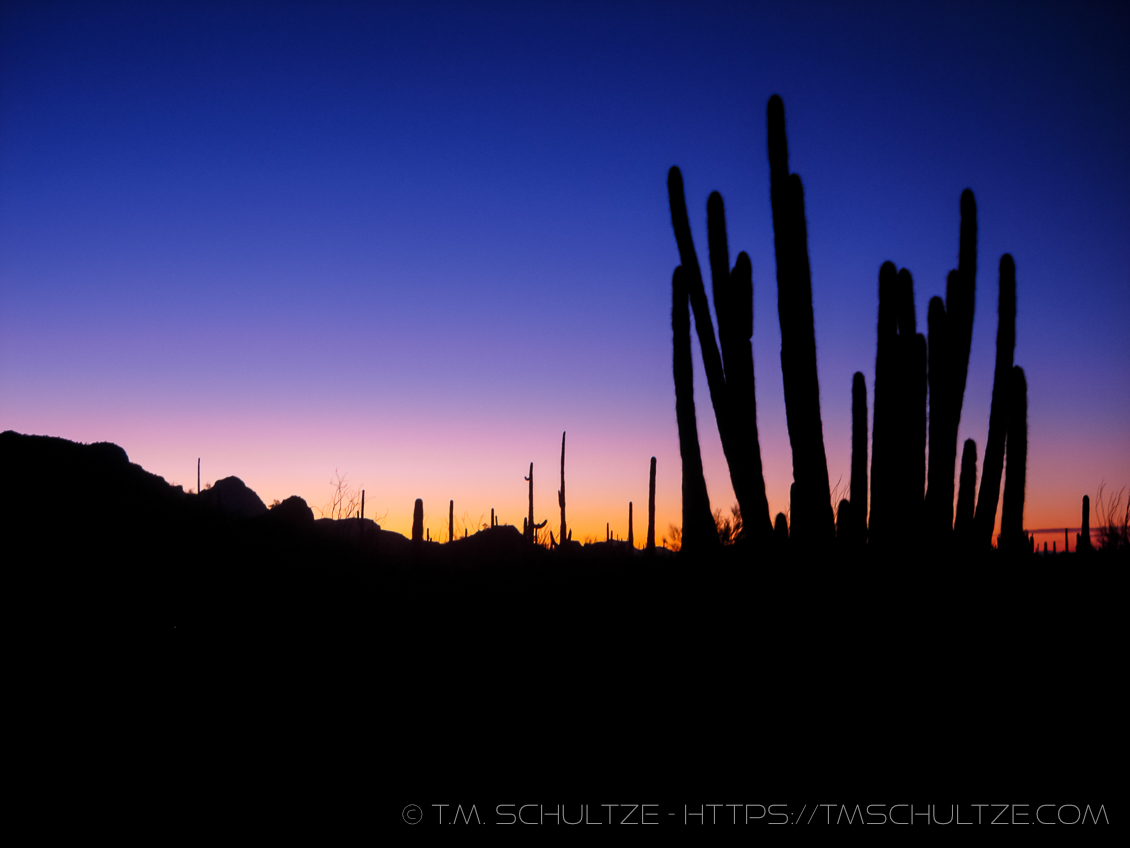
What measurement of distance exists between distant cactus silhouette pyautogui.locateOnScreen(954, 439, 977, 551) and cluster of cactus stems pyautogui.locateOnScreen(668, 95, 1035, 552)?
23 mm

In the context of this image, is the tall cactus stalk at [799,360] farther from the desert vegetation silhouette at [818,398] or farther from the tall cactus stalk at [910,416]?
the tall cactus stalk at [910,416]

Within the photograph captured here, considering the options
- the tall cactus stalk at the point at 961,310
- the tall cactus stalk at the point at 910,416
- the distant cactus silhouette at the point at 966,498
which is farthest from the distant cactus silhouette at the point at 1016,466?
the tall cactus stalk at the point at 910,416

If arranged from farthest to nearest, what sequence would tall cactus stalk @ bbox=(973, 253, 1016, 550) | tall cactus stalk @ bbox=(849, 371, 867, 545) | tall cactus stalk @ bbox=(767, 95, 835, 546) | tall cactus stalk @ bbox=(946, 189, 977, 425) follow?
tall cactus stalk @ bbox=(973, 253, 1016, 550)
tall cactus stalk @ bbox=(849, 371, 867, 545)
tall cactus stalk @ bbox=(946, 189, 977, 425)
tall cactus stalk @ bbox=(767, 95, 835, 546)

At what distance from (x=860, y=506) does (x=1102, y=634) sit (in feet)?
9.51

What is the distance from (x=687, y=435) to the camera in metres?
9.08

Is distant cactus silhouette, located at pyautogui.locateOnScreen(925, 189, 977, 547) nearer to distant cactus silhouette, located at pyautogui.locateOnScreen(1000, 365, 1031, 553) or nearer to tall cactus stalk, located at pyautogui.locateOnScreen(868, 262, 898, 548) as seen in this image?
tall cactus stalk, located at pyautogui.locateOnScreen(868, 262, 898, 548)

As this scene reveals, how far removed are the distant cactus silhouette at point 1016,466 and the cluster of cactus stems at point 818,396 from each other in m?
0.80

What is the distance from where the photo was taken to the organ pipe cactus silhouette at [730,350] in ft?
27.4

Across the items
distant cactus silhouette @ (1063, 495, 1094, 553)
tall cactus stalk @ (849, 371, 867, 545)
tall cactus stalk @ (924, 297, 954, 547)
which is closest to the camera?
tall cactus stalk @ (924, 297, 954, 547)

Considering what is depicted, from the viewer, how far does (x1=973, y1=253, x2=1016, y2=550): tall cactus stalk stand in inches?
383

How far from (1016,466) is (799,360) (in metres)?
4.95

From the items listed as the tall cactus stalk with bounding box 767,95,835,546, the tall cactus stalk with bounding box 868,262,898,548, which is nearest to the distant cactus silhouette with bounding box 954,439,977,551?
the tall cactus stalk with bounding box 868,262,898,548

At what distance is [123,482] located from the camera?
19922mm

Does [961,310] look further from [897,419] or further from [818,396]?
[818,396]
